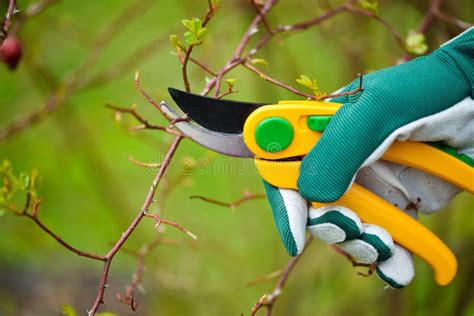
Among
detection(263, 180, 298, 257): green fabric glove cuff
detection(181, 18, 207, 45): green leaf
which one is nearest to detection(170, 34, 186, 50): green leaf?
detection(181, 18, 207, 45): green leaf

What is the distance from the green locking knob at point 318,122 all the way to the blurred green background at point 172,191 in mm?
468

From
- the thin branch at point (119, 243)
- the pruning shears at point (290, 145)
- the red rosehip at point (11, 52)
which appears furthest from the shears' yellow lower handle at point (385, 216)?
the red rosehip at point (11, 52)

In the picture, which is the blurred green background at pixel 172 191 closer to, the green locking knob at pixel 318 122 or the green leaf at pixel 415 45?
the green leaf at pixel 415 45

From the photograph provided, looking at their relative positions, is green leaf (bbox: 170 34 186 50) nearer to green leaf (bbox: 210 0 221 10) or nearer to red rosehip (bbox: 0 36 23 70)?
green leaf (bbox: 210 0 221 10)

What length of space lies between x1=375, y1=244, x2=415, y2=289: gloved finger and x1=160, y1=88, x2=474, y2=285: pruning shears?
16 millimetres

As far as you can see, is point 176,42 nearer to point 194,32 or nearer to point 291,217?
point 194,32

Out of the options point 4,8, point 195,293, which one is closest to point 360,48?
point 4,8

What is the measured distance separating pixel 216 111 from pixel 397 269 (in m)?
0.37

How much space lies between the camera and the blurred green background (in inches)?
78.0

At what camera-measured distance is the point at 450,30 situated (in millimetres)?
1734

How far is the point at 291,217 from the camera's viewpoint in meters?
0.96

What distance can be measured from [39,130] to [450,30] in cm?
212

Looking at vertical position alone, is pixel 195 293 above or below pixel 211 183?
above

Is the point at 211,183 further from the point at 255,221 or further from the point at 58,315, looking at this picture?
the point at 58,315
